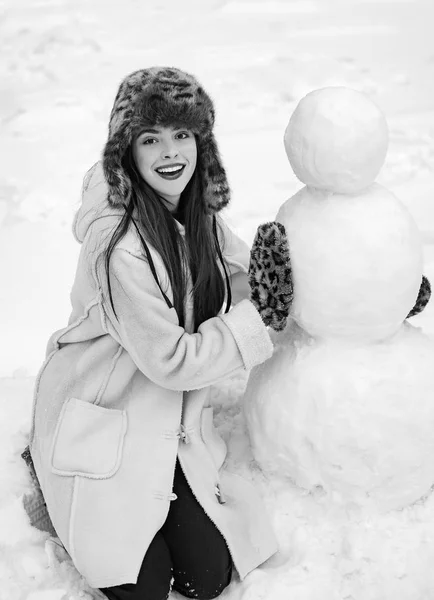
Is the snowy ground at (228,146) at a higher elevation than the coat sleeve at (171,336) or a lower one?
lower

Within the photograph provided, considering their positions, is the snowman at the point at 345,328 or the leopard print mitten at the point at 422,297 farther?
the leopard print mitten at the point at 422,297

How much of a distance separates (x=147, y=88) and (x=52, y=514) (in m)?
0.84

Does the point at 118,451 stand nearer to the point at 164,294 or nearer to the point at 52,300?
the point at 164,294

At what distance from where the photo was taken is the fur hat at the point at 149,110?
1413 mm

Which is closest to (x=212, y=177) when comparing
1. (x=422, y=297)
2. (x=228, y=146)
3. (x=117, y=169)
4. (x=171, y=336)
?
(x=117, y=169)

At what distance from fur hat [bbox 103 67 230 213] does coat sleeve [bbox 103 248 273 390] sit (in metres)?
0.15

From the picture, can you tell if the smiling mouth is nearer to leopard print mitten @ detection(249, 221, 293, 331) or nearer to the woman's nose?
the woman's nose

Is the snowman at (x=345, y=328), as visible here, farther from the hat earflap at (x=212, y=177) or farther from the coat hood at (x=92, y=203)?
the coat hood at (x=92, y=203)

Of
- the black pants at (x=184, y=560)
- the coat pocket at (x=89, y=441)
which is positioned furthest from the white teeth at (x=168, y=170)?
the black pants at (x=184, y=560)

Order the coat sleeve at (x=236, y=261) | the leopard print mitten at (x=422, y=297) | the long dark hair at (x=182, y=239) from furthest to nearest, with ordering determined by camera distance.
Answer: the coat sleeve at (x=236, y=261) < the leopard print mitten at (x=422, y=297) < the long dark hair at (x=182, y=239)

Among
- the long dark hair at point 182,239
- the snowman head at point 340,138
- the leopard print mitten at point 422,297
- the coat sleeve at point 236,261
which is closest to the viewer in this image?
the snowman head at point 340,138

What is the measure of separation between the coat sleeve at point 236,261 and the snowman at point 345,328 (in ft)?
0.60

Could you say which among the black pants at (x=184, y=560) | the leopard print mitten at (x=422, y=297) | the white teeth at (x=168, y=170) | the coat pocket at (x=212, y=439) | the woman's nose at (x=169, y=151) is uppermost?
the woman's nose at (x=169, y=151)

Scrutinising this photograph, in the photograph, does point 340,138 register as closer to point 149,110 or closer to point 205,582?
point 149,110
